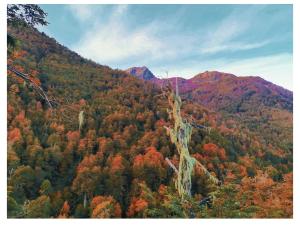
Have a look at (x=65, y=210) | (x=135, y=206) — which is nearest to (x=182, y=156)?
(x=135, y=206)

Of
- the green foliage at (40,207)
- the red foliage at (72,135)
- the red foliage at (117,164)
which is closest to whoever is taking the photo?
the green foliage at (40,207)

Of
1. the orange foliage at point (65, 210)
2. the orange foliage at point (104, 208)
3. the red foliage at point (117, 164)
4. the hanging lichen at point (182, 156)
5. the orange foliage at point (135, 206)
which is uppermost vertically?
the hanging lichen at point (182, 156)

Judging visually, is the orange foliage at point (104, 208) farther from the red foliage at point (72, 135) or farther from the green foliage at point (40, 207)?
the red foliage at point (72, 135)

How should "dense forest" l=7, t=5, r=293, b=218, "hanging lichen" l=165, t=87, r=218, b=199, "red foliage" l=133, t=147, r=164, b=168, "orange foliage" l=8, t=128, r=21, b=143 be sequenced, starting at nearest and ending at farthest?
"dense forest" l=7, t=5, r=293, b=218 < "hanging lichen" l=165, t=87, r=218, b=199 < "orange foliage" l=8, t=128, r=21, b=143 < "red foliage" l=133, t=147, r=164, b=168

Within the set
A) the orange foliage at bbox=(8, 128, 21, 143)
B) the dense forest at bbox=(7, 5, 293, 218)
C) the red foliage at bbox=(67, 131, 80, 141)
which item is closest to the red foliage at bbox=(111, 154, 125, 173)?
the dense forest at bbox=(7, 5, 293, 218)

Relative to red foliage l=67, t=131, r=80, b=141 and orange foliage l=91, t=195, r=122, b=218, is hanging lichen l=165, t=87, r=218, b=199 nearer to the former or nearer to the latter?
orange foliage l=91, t=195, r=122, b=218

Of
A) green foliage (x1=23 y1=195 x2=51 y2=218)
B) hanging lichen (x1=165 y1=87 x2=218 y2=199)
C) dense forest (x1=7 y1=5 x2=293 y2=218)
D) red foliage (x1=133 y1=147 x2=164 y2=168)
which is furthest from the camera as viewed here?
red foliage (x1=133 y1=147 x2=164 y2=168)

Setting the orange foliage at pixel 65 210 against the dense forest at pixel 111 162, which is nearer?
the dense forest at pixel 111 162

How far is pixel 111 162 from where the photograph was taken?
39.9 ft

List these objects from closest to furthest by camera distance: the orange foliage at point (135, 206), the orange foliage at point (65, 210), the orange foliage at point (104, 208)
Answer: the orange foliage at point (135, 206), the orange foliage at point (104, 208), the orange foliage at point (65, 210)

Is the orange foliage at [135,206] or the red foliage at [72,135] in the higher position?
the red foliage at [72,135]

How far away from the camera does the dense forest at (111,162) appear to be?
5.74m

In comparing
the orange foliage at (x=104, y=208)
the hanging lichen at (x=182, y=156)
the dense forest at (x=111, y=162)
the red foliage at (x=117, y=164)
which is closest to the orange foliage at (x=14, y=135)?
the dense forest at (x=111, y=162)

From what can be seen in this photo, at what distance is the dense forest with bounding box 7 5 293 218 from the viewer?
18.8 ft
